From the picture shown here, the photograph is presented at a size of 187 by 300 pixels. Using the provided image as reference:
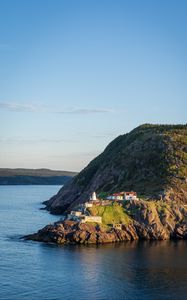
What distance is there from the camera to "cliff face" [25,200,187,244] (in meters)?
136

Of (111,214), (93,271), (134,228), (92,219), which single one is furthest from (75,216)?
(93,271)

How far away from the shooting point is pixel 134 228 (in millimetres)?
148625

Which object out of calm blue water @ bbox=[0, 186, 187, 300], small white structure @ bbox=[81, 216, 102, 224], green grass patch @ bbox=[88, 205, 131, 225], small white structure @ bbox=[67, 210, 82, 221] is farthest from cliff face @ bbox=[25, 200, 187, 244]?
calm blue water @ bbox=[0, 186, 187, 300]

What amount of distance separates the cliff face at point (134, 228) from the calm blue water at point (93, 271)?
18.4ft

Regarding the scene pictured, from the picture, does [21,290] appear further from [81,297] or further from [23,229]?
[23,229]

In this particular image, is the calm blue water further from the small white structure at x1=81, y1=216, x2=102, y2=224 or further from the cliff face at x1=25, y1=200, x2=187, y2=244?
the small white structure at x1=81, y1=216, x2=102, y2=224

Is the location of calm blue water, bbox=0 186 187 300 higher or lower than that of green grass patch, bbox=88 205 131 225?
lower

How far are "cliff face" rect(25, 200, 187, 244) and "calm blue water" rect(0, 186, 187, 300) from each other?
5.62 m

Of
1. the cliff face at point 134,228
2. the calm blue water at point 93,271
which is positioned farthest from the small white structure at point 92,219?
the calm blue water at point 93,271

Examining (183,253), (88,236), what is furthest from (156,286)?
(88,236)

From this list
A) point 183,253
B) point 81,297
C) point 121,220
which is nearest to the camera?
point 81,297

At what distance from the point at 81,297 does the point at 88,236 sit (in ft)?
169

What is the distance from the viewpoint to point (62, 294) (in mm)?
86375

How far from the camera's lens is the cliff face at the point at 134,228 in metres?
136
